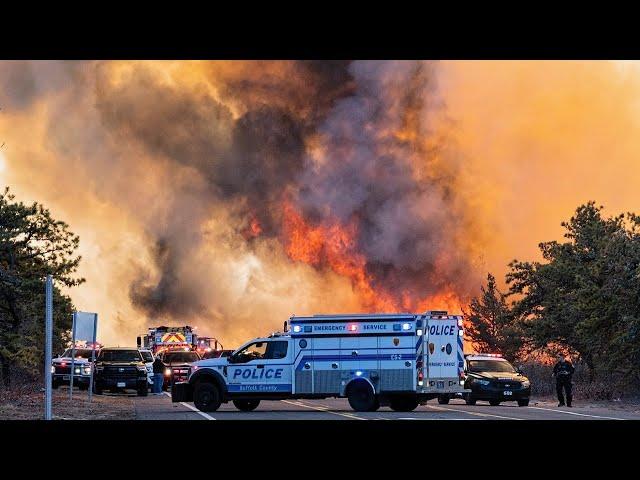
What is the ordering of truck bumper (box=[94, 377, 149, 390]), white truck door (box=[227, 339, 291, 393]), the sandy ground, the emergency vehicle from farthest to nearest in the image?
the emergency vehicle, truck bumper (box=[94, 377, 149, 390]), white truck door (box=[227, 339, 291, 393]), the sandy ground

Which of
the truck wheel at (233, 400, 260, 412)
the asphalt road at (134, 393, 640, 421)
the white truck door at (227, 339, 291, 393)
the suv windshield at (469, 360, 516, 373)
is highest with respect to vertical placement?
the suv windshield at (469, 360, 516, 373)

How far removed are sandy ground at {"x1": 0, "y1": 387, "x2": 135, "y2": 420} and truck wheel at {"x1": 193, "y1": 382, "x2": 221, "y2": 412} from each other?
1838mm

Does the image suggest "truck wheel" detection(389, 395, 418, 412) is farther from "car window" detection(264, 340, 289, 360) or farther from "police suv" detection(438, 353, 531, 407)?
"police suv" detection(438, 353, 531, 407)

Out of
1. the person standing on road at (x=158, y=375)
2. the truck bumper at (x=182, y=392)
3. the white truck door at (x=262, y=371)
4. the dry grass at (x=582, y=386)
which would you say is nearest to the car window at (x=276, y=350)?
the white truck door at (x=262, y=371)

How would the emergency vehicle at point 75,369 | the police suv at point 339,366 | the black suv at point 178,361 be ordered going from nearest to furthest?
the police suv at point 339,366, the black suv at point 178,361, the emergency vehicle at point 75,369

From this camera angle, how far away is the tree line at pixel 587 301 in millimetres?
40688

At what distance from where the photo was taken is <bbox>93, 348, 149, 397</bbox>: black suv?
44.1 metres

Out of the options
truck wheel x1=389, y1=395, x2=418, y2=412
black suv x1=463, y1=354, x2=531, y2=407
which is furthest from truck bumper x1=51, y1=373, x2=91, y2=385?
truck wheel x1=389, y1=395, x2=418, y2=412

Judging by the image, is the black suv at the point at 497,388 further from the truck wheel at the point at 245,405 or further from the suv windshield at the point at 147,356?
the suv windshield at the point at 147,356

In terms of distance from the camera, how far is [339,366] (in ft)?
104

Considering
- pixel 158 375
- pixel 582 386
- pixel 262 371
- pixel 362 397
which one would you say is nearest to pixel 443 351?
pixel 362 397
